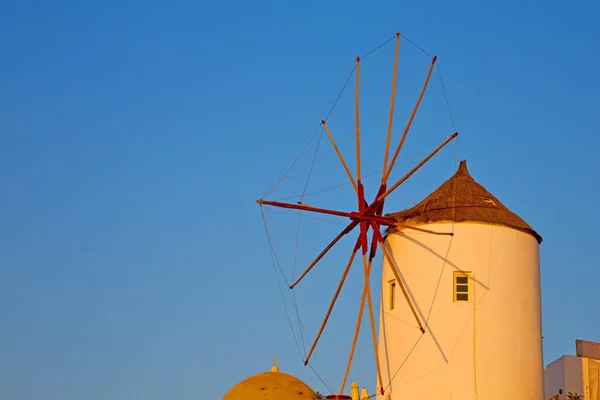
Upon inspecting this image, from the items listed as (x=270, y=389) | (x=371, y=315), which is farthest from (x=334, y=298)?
(x=270, y=389)

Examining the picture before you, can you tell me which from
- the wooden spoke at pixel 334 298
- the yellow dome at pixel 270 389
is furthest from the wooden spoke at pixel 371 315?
the yellow dome at pixel 270 389

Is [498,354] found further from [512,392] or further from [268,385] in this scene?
[268,385]

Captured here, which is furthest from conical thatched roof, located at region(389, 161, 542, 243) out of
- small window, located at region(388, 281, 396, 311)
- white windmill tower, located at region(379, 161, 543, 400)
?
small window, located at region(388, 281, 396, 311)

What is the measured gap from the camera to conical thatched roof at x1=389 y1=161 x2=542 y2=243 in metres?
27.8

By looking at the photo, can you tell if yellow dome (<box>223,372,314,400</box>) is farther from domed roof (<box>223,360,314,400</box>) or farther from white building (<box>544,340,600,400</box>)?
white building (<box>544,340,600,400</box>)

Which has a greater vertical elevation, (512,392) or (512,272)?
(512,272)

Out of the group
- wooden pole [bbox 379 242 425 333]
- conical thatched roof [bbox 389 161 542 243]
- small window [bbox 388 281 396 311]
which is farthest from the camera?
small window [bbox 388 281 396 311]

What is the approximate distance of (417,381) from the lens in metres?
27.2

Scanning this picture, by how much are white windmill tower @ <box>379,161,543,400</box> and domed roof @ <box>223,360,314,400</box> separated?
286 inches

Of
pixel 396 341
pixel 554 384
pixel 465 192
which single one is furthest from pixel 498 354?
pixel 554 384

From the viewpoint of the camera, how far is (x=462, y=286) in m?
27.4

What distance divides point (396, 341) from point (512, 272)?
12.1 feet

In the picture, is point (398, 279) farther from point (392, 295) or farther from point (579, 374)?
point (579, 374)

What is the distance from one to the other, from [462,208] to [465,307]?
2801mm
